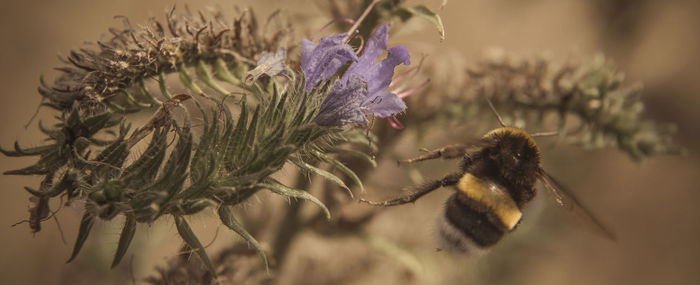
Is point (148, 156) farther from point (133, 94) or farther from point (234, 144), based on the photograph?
point (133, 94)

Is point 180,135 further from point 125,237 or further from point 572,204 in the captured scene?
point 572,204

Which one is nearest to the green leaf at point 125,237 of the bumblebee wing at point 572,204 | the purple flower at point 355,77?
the purple flower at point 355,77

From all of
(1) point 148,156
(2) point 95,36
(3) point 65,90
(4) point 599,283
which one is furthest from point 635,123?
(2) point 95,36

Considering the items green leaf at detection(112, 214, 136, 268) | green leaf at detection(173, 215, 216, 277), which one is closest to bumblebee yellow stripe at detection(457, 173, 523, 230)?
green leaf at detection(173, 215, 216, 277)

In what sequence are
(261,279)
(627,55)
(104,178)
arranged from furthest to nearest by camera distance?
(627,55) < (261,279) < (104,178)

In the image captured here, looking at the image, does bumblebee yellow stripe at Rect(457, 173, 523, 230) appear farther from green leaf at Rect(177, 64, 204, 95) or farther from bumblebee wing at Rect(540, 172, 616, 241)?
green leaf at Rect(177, 64, 204, 95)

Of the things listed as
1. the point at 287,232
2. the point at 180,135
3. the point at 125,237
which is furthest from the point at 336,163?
the point at 287,232

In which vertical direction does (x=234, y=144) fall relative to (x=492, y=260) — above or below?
above

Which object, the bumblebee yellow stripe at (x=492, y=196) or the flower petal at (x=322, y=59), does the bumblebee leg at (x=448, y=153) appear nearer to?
the bumblebee yellow stripe at (x=492, y=196)
